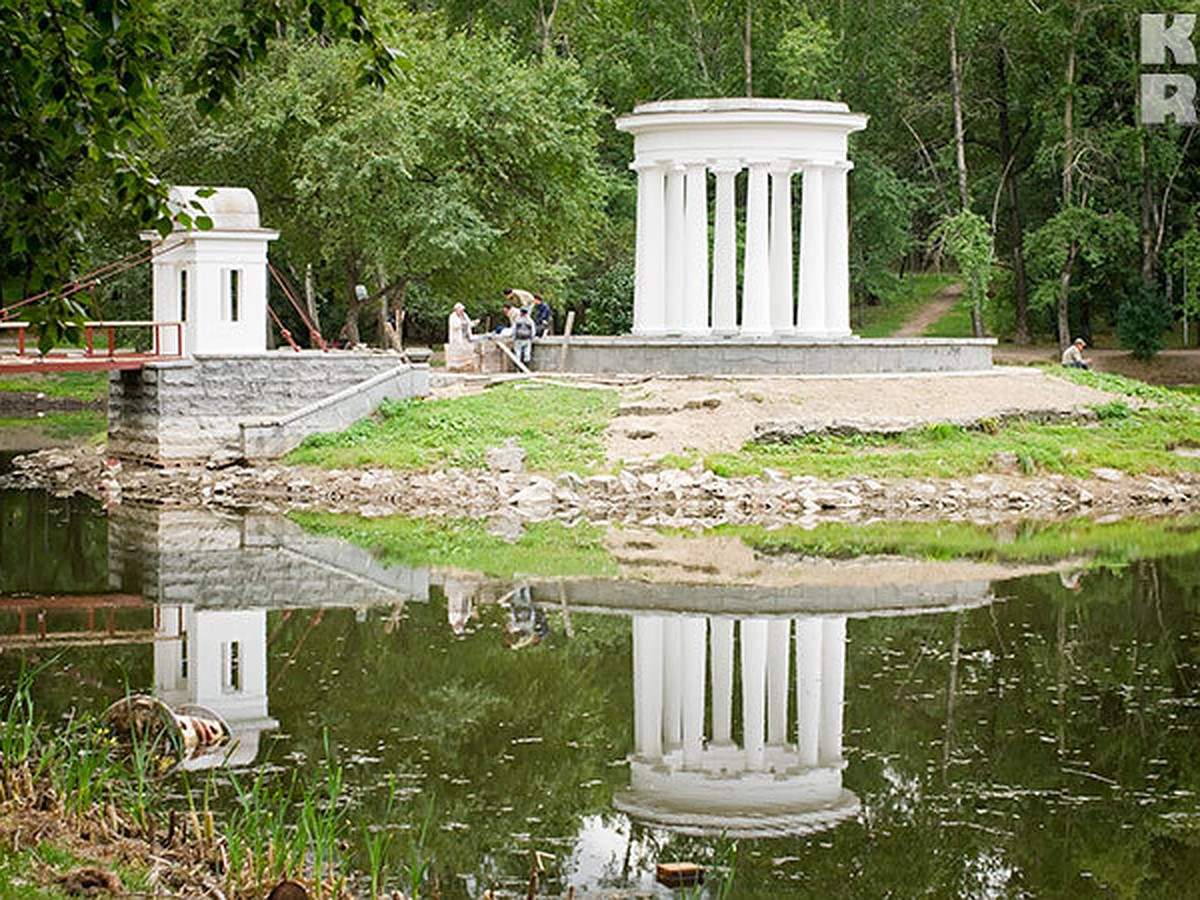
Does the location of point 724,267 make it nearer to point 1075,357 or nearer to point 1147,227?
point 1075,357

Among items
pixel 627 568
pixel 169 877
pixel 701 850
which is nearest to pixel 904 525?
pixel 627 568

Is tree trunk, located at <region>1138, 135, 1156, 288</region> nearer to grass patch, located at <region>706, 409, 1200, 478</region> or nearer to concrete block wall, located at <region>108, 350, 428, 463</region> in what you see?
grass patch, located at <region>706, 409, 1200, 478</region>

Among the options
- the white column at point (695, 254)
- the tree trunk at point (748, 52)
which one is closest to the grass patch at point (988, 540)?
the white column at point (695, 254)

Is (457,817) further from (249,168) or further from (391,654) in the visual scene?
(249,168)

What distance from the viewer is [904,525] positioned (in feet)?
91.4

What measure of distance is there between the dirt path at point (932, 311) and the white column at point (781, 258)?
20.5 m

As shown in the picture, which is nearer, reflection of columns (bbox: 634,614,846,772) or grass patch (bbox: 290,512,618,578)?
reflection of columns (bbox: 634,614,846,772)

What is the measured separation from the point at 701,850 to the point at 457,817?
1.58m

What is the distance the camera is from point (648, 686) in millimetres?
16922

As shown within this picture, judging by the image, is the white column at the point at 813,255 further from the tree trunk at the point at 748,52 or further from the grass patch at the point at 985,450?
the tree trunk at the point at 748,52

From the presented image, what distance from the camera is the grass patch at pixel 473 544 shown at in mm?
23688

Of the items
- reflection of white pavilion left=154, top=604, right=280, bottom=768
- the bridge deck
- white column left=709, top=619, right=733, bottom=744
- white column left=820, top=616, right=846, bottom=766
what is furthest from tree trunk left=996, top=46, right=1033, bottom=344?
reflection of white pavilion left=154, top=604, right=280, bottom=768

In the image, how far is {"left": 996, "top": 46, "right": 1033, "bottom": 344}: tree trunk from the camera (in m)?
57.2

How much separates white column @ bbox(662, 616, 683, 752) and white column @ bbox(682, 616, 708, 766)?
58mm
